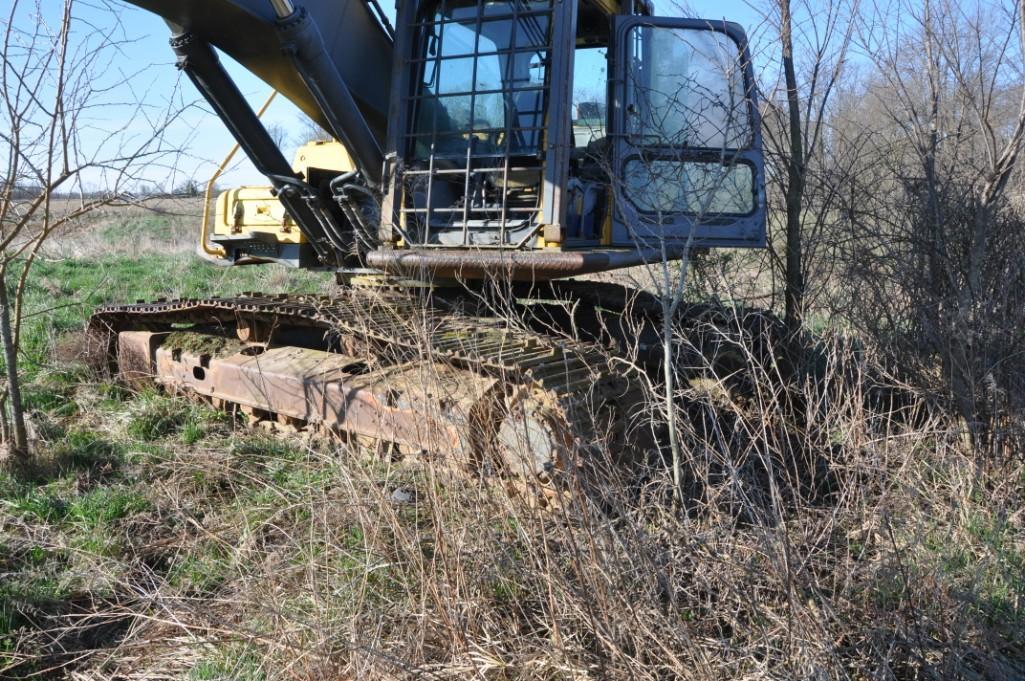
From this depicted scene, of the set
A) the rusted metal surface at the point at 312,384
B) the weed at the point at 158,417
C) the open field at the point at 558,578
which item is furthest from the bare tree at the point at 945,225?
the weed at the point at 158,417

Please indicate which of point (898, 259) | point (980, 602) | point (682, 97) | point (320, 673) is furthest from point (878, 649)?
point (682, 97)

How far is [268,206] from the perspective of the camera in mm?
6109

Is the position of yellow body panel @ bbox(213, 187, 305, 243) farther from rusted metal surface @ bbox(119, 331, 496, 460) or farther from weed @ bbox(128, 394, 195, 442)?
weed @ bbox(128, 394, 195, 442)

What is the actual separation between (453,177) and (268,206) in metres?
2.06

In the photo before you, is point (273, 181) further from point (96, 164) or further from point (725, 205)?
point (725, 205)

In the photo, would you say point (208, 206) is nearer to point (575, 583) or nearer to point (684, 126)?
point (684, 126)

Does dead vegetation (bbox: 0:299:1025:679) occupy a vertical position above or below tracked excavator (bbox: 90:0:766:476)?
below

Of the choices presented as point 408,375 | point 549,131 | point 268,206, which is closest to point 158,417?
point 268,206

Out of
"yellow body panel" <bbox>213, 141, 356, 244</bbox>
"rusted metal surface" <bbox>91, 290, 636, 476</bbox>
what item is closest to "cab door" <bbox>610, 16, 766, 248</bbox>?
"rusted metal surface" <bbox>91, 290, 636, 476</bbox>

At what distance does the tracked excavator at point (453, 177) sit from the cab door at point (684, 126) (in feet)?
0.04

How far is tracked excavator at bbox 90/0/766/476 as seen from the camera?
4.16 metres

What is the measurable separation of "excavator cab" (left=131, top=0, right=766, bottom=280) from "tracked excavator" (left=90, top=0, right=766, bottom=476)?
0.01m

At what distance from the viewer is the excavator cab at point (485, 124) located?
4.28m

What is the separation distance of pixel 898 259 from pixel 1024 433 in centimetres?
108
